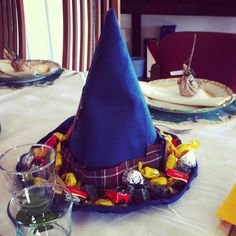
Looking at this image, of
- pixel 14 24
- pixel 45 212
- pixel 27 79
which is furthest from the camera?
pixel 14 24

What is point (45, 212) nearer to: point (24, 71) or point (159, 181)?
point (159, 181)

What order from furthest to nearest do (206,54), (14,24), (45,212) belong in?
1. (14,24)
2. (206,54)
3. (45,212)

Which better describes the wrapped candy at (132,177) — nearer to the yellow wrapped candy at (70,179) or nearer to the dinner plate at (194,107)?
the yellow wrapped candy at (70,179)

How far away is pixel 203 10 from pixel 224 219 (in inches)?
82.0

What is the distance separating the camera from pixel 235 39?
3.78 feet

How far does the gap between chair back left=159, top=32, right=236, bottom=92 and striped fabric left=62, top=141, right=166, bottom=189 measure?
2.46 feet

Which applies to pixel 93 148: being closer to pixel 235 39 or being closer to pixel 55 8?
pixel 235 39

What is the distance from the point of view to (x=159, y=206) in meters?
0.50

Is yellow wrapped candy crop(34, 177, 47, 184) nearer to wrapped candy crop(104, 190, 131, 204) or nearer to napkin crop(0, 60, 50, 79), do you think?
wrapped candy crop(104, 190, 131, 204)

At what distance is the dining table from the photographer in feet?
1.53

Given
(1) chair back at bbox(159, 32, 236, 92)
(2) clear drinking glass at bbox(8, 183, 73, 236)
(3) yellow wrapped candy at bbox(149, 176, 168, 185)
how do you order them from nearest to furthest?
(2) clear drinking glass at bbox(8, 183, 73, 236)
(3) yellow wrapped candy at bbox(149, 176, 168, 185)
(1) chair back at bbox(159, 32, 236, 92)

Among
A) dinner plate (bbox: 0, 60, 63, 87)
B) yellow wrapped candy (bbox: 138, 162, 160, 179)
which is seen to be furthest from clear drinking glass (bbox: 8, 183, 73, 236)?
dinner plate (bbox: 0, 60, 63, 87)

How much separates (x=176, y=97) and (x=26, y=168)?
1.33 feet

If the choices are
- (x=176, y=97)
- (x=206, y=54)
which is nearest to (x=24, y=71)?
(x=176, y=97)
